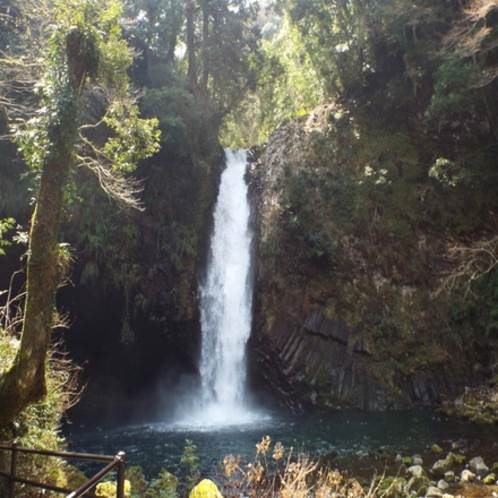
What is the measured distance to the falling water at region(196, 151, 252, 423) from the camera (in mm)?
15828

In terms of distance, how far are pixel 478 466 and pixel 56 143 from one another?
9.59m

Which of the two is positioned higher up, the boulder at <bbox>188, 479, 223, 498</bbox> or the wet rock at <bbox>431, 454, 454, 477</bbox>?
the boulder at <bbox>188, 479, 223, 498</bbox>

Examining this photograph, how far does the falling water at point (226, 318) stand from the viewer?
15.8 meters

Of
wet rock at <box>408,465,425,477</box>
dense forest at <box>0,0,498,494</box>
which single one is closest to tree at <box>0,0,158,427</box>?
dense forest at <box>0,0,498,494</box>

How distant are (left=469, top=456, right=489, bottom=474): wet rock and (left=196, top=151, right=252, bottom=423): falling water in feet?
24.0

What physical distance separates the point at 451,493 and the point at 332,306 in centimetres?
885

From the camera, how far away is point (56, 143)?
23.9 feet

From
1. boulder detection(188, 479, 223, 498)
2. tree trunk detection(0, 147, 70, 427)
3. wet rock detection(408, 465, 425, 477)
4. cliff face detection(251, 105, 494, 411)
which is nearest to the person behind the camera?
boulder detection(188, 479, 223, 498)

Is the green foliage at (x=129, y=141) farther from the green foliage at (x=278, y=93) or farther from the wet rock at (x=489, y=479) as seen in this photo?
the green foliage at (x=278, y=93)

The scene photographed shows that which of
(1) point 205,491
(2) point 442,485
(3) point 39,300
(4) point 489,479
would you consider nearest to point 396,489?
(2) point 442,485

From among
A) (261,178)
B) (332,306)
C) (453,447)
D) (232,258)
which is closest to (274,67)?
(261,178)

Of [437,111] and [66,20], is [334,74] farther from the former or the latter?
[66,20]

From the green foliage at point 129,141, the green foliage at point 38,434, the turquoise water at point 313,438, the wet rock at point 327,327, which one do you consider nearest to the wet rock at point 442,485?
the turquoise water at point 313,438

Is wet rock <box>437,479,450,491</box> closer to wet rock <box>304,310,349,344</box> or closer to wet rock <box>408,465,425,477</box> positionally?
wet rock <box>408,465,425,477</box>
